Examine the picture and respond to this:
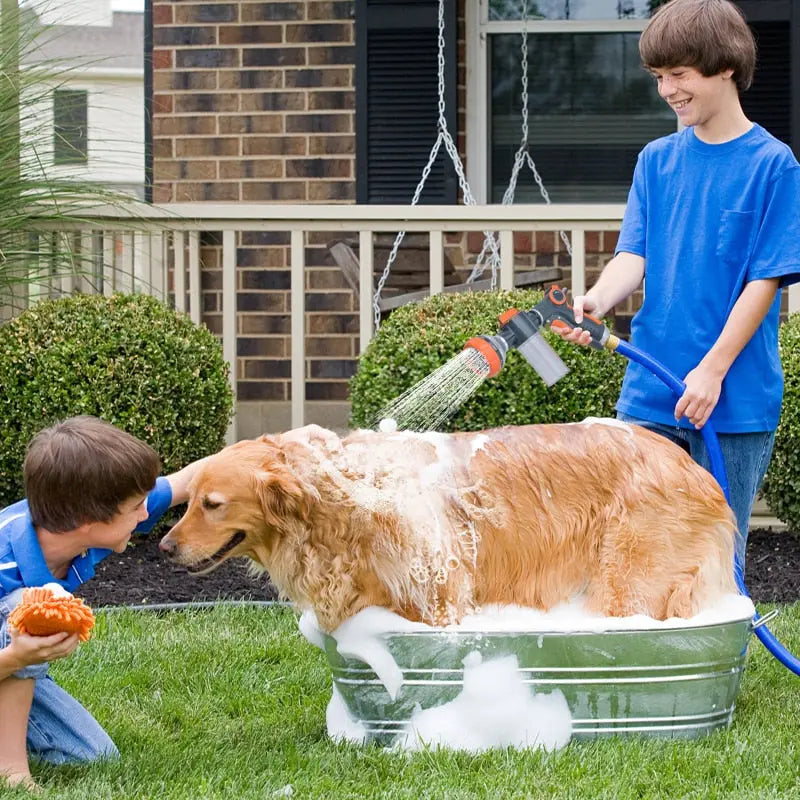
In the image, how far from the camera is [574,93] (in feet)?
26.2

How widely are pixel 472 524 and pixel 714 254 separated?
37.5 inches

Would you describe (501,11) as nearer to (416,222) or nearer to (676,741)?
(416,222)

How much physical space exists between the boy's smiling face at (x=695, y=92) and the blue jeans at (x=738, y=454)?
824 millimetres

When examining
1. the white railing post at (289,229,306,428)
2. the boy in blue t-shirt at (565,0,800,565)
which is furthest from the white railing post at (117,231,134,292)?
the boy in blue t-shirt at (565,0,800,565)

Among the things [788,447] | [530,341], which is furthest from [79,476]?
[788,447]

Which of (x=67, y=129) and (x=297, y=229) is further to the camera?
(x=297, y=229)

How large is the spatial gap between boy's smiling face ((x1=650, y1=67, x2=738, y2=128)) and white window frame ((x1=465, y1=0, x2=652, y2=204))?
186 inches

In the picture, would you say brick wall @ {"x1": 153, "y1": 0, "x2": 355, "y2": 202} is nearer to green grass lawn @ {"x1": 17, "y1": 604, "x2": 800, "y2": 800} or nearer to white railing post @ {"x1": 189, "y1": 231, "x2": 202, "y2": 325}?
white railing post @ {"x1": 189, "y1": 231, "x2": 202, "y2": 325}

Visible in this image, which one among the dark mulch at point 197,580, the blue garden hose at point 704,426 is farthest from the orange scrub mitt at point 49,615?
the dark mulch at point 197,580

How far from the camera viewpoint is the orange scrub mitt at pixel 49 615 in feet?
9.04

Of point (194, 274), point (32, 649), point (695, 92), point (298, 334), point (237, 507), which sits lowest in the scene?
point (32, 649)

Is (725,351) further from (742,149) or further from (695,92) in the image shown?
A: (695,92)

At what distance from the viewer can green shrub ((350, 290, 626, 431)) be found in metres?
5.29

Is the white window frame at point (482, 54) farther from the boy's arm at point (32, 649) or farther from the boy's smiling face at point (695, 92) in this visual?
the boy's arm at point (32, 649)
